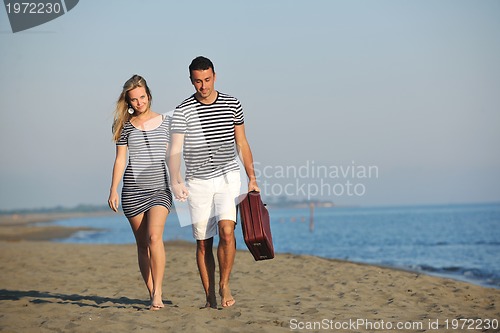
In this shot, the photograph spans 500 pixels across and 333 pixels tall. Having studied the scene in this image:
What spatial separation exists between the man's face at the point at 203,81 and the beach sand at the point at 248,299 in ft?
6.17

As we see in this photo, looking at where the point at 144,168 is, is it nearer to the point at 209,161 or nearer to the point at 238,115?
the point at 209,161

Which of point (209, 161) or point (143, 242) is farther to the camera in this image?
point (143, 242)

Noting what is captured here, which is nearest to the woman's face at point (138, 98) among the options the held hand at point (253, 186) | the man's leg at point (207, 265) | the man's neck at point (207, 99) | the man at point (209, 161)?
the man at point (209, 161)

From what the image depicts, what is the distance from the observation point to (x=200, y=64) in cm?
560

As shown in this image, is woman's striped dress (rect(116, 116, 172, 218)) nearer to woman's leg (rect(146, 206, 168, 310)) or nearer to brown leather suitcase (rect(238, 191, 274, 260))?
woman's leg (rect(146, 206, 168, 310))

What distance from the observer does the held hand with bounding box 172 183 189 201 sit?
5797mm

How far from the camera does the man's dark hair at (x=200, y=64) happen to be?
560 centimetres

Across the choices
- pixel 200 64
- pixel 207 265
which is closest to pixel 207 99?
pixel 200 64

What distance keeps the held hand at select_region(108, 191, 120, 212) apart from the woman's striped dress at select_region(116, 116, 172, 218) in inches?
4.0

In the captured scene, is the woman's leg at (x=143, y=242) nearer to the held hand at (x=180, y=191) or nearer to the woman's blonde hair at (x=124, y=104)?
the held hand at (x=180, y=191)

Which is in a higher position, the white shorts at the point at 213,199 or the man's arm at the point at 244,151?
the man's arm at the point at 244,151

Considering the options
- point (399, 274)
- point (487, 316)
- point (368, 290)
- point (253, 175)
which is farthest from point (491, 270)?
point (253, 175)

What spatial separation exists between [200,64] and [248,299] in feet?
9.29

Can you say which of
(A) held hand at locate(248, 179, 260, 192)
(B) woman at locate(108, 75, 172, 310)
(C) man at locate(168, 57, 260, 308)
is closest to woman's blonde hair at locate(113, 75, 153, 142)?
(B) woman at locate(108, 75, 172, 310)
